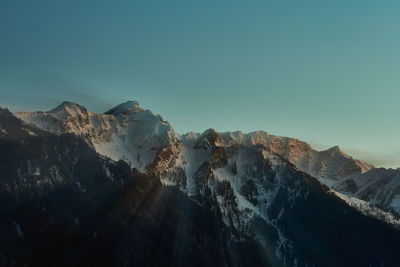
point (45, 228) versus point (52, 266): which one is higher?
point (45, 228)

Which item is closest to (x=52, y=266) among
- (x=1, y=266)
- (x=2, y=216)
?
(x=1, y=266)

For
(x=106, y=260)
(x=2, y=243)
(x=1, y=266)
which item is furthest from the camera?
(x=106, y=260)

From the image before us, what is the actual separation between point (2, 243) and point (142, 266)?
73.8m

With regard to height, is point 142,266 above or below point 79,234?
below

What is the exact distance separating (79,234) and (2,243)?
38.7 meters

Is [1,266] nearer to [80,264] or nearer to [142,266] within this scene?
[80,264]

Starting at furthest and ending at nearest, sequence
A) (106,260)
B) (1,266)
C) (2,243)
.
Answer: (106,260)
(2,243)
(1,266)

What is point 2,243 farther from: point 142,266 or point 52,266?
point 142,266

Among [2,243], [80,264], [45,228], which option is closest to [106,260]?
[80,264]

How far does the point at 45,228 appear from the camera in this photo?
19600cm

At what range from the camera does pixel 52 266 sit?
173750 mm

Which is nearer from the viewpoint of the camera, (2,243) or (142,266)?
(2,243)

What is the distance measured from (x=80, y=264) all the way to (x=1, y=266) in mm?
36243

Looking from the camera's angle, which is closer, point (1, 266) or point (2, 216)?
point (1, 266)
